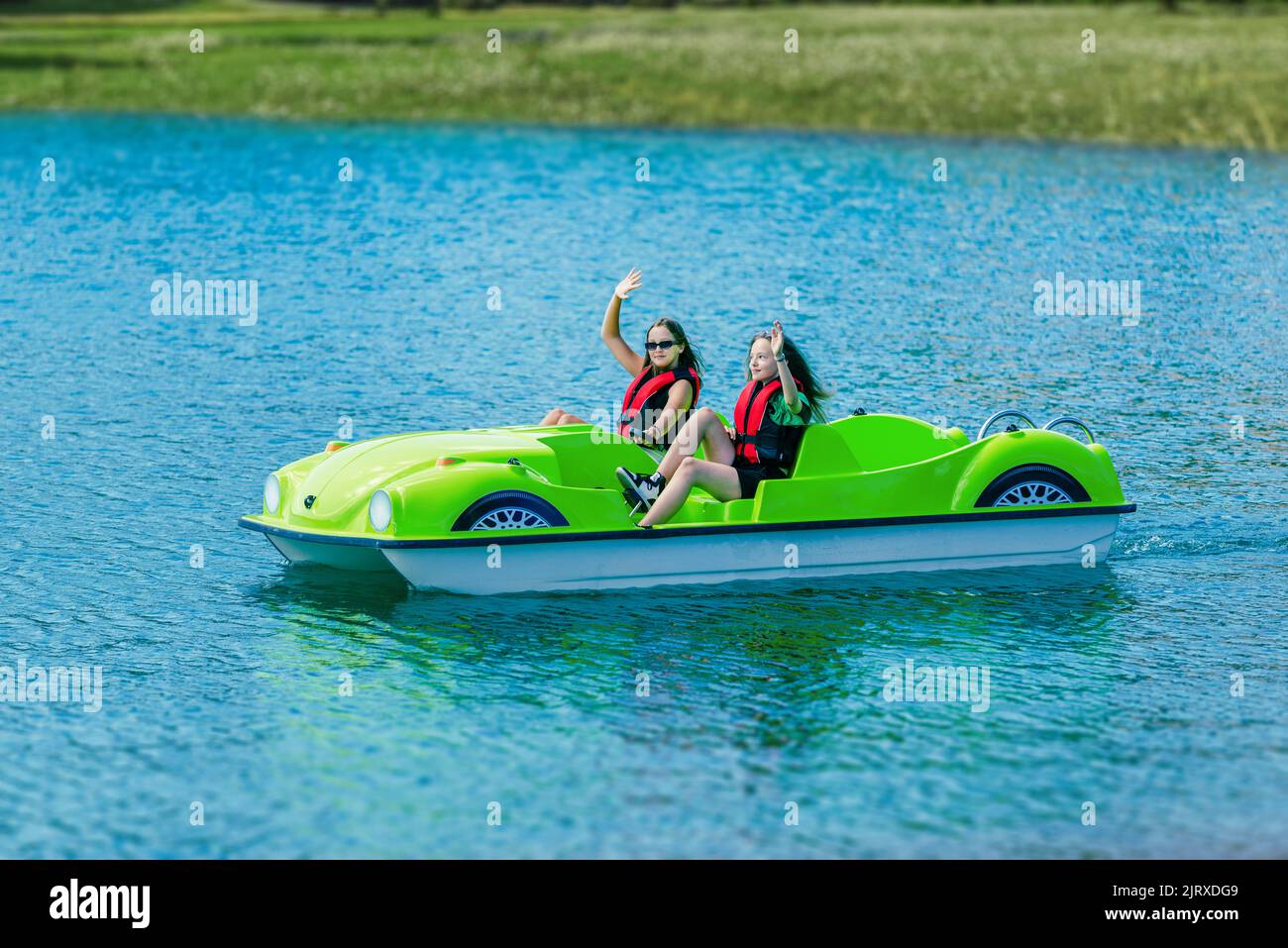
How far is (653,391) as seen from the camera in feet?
41.1

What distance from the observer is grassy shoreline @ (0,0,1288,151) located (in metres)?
41.0

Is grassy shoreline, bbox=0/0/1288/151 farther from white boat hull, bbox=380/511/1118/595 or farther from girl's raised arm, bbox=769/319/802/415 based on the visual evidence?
girl's raised arm, bbox=769/319/802/415

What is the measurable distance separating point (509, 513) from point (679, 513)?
46.1 inches

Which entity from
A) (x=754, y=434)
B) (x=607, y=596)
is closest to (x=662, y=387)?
(x=754, y=434)

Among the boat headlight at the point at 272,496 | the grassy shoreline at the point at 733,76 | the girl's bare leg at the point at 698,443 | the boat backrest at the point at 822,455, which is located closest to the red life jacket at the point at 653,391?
the girl's bare leg at the point at 698,443

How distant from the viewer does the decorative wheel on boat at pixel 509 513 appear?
11367 millimetres

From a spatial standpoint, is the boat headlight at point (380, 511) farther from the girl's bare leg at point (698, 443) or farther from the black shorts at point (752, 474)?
the black shorts at point (752, 474)

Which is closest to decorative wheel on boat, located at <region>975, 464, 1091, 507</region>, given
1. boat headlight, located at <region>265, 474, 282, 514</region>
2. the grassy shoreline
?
boat headlight, located at <region>265, 474, 282, 514</region>

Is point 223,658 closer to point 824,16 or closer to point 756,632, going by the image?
point 756,632

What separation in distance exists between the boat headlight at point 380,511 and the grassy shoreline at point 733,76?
1223 inches

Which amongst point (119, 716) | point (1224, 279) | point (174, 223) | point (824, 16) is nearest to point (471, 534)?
point (119, 716)
